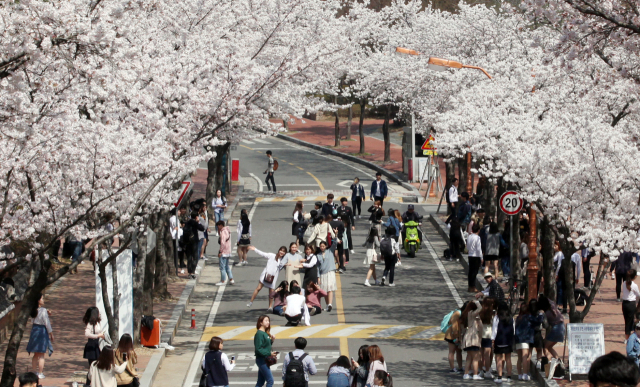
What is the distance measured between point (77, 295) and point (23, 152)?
39.3ft

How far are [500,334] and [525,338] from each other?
46 centimetres

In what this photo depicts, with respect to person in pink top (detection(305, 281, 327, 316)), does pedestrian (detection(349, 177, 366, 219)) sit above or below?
above

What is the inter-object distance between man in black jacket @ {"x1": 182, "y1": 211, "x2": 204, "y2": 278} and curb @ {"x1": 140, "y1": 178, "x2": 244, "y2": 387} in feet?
1.07

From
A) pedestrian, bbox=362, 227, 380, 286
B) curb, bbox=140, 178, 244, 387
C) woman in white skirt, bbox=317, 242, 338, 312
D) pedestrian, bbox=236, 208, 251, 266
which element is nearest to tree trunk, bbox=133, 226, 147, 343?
curb, bbox=140, 178, 244, 387

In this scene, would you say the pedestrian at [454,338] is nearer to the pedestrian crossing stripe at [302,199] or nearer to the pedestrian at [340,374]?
the pedestrian at [340,374]

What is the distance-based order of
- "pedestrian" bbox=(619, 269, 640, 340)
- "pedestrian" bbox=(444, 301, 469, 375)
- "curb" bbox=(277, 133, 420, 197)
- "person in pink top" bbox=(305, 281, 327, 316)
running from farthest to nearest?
"curb" bbox=(277, 133, 420, 197) → "person in pink top" bbox=(305, 281, 327, 316) → "pedestrian" bbox=(619, 269, 640, 340) → "pedestrian" bbox=(444, 301, 469, 375)

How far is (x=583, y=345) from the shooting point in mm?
15492

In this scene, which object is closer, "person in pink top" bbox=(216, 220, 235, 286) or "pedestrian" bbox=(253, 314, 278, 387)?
"pedestrian" bbox=(253, 314, 278, 387)

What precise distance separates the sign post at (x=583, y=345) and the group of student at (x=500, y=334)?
541 millimetres

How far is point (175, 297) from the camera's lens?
73.1 feet

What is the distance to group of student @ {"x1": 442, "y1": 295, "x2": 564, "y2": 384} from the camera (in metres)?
16.0

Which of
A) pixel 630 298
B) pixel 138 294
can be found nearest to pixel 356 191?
pixel 630 298

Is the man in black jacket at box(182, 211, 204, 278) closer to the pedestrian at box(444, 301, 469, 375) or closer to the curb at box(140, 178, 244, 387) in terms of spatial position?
the curb at box(140, 178, 244, 387)

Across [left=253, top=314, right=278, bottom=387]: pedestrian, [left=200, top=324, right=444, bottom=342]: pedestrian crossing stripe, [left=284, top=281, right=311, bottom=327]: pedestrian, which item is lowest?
[left=200, top=324, right=444, bottom=342]: pedestrian crossing stripe
